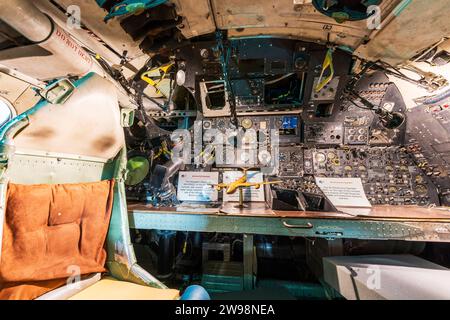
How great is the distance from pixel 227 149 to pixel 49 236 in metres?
2.16

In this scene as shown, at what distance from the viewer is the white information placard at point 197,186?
241 cm

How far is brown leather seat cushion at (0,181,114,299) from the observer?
3.01 ft

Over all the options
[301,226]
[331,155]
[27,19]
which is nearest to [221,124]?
[331,155]

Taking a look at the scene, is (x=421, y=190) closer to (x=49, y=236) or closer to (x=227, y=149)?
(x=227, y=149)

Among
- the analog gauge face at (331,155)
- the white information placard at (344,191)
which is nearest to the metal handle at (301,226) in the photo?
the white information placard at (344,191)

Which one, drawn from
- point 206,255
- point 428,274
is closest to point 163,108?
point 206,255

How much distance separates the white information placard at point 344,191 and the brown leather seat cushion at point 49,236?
255cm

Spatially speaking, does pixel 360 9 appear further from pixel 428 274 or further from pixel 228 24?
pixel 428 274

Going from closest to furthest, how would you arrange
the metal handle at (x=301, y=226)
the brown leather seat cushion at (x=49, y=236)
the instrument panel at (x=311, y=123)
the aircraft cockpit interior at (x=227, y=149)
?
the brown leather seat cushion at (x=49, y=236), the aircraft cockpit interior at (x=227, y=149), the metal handle at (x=301, y=226), the instrument panel at (x=311, y=123)

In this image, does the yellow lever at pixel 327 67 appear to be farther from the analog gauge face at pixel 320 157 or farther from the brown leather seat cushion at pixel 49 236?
the brown leather seat cushion at pixel 49 236

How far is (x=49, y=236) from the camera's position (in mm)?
1053

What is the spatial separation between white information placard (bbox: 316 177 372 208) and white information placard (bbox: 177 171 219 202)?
5.03 ft

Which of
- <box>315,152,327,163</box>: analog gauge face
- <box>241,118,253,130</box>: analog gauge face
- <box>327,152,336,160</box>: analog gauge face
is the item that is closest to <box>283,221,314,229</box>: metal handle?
<box>315,152,327,163</box>: analog gauge face

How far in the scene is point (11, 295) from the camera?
89cm
